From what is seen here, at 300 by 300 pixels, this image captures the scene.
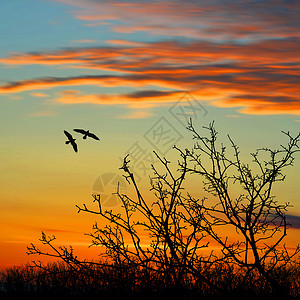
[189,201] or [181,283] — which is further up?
[189,201]

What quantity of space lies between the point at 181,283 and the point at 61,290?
29.4 ft

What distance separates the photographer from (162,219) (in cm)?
1300

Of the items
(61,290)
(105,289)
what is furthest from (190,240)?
(61,290)

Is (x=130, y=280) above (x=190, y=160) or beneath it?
beneath

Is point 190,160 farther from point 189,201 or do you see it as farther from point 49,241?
point 49,241

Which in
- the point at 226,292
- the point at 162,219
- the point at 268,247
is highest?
the point at 162,219

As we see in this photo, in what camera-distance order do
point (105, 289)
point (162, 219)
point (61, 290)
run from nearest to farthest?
point (162, 219), point (105, 289), point (61, 290)

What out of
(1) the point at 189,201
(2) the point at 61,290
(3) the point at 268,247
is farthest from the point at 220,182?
(2) the point at 61,290

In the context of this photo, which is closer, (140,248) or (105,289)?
(140,248)

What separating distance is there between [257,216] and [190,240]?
1624 mm

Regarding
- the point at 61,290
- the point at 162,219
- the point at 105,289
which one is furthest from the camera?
the point at 61,290

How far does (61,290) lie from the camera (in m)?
21.1

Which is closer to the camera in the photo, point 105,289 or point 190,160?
point 190,160

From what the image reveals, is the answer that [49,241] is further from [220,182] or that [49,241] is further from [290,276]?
[290,276]
